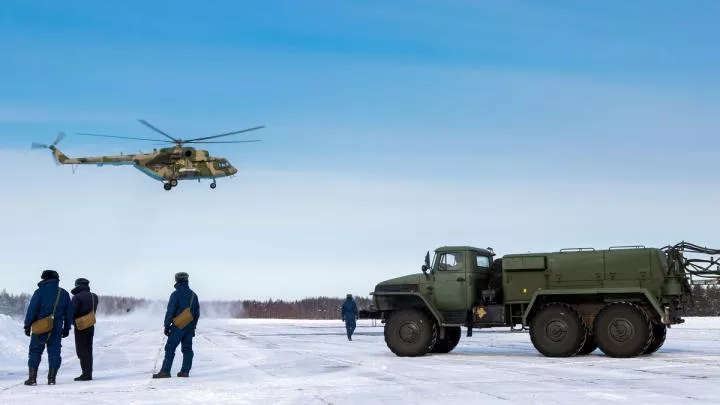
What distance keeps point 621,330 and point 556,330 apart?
1433mm

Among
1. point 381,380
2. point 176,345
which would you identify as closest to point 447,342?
point 381,380

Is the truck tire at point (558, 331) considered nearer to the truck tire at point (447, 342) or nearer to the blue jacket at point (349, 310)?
the truck tire at point (447, 342)

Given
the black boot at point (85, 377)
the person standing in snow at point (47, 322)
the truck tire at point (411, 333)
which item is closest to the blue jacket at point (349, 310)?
the truck tire at point (411, 333)

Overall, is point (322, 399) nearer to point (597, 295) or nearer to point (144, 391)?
point (144, 391)

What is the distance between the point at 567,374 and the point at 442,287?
6.68m

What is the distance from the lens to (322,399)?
10797 millimetres

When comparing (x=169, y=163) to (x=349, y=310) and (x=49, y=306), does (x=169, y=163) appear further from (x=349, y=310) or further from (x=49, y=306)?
(x=49, y=306)

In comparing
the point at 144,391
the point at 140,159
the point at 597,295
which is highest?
the point at 140,159

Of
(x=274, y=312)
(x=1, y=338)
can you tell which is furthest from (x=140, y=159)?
(x=274, y=312)

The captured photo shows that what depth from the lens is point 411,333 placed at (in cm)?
2038

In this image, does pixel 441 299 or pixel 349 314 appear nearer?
pixel 441 299

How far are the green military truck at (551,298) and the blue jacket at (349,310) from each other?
809cm

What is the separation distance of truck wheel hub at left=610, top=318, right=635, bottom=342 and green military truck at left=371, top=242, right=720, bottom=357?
22mm

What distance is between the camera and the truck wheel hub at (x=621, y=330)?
60.4 ft
